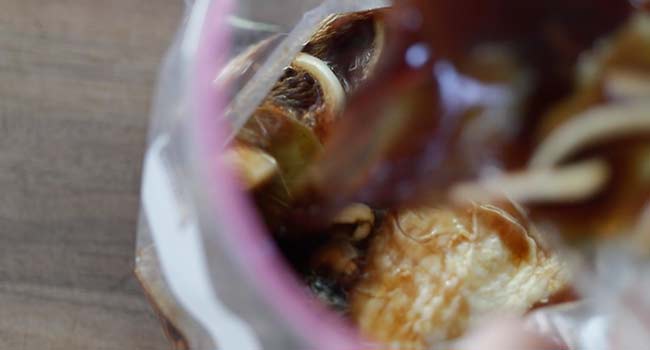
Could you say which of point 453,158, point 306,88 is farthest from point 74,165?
point 453,158

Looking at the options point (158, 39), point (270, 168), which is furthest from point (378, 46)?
point (158, 39)

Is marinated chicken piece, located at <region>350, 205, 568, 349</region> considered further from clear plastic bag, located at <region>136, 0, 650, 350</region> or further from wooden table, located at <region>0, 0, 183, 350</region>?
wooden table, located at <region>0, 0, 183, 350</region>

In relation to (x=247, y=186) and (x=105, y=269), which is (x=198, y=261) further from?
(x=105, y=269)

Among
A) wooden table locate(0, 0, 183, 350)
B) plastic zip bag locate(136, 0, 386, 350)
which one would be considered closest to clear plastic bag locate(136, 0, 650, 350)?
plastic zip bag locate(136, 0, 386, 350)

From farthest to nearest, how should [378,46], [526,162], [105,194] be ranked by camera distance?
[105,194]
[378,46]
[526,162]

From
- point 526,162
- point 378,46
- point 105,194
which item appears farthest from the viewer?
point 105,194

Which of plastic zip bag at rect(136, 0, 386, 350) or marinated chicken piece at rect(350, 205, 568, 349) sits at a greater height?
plastic zip bag at rect(136, 0, 386, 350)
